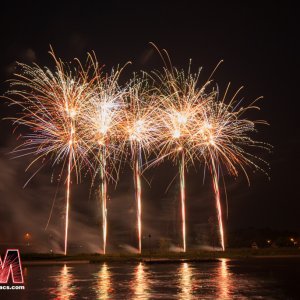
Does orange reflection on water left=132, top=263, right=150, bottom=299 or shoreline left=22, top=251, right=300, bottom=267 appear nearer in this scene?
orange reflection on water left=132, top=263, right=150, bottom=299

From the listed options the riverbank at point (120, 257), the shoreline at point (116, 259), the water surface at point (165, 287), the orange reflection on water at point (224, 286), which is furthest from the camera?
the riverbank at point (120, 257)

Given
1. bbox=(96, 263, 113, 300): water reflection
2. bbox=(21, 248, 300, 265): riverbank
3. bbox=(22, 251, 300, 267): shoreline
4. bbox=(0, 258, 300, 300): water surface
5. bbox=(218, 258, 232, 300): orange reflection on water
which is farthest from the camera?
bbox=(21, 248, 300, 265): riverbank

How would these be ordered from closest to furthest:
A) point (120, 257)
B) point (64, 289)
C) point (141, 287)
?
point (64, 289), point (141, 287), point (120, 257)

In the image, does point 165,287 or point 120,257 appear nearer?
point 165,287

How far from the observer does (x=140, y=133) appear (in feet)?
115

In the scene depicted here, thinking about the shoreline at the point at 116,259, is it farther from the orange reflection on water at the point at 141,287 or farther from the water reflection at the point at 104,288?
the water reflection at the point at 104,288

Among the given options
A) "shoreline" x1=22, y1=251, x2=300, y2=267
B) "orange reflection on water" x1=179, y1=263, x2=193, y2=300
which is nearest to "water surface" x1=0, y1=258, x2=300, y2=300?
"orange reflection on water" x1=179, y1=263, x2=193, y2=300

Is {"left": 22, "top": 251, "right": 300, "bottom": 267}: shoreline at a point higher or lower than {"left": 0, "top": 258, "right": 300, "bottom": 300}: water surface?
higher

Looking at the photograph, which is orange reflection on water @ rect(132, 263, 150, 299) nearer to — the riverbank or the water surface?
the water surface

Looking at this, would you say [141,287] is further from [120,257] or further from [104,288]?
[120,257]

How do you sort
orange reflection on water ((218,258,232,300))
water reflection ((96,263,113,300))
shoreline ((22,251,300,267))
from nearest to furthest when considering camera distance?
orange reflection on water ((218,258,232,300)) < water reflection ((96,263,113,300)) < shoreline ((22,251,300,267))

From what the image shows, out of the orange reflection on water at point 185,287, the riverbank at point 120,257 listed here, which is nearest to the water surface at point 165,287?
the orange reflection on water at point 185,287

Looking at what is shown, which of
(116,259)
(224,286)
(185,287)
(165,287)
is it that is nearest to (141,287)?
(165,287)

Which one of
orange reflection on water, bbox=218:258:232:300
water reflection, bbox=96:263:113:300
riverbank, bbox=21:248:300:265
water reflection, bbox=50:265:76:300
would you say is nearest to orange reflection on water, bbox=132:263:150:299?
water reflection, bbox=96:263:113:300
